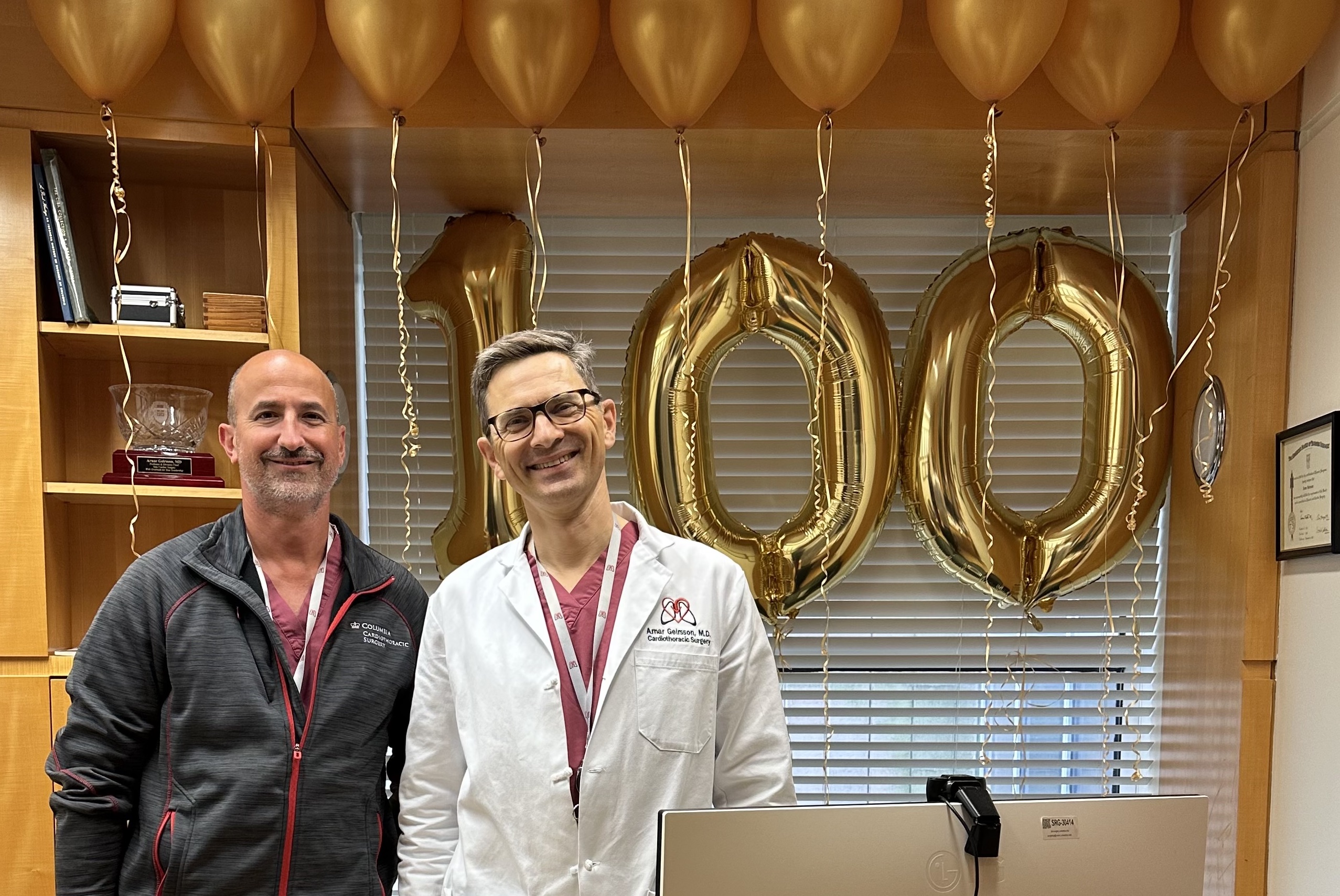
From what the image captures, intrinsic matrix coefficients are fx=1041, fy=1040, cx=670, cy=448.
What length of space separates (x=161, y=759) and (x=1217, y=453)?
210 centimetres

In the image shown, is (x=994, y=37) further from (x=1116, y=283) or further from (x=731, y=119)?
(x=1116, y=283)

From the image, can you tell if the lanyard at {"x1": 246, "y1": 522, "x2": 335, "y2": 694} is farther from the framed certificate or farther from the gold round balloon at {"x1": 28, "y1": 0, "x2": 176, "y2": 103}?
the framed certificate

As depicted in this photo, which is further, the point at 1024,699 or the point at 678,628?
the point at 1024,699

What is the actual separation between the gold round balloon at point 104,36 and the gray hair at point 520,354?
90cm

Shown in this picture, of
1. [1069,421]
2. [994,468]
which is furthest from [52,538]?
[1069,421]

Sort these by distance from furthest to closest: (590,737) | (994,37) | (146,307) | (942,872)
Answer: (146,307) → (994,37) → (590,737) → (942,872)

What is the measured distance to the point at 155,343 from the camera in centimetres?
210

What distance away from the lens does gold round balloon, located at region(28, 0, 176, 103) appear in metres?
1.84

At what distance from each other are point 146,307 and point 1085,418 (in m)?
1.98

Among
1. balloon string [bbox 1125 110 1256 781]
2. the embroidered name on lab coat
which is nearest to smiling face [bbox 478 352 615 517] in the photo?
the embroidered name on lab coat

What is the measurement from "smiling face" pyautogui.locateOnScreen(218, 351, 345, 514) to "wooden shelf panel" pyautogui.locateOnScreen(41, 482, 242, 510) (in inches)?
12.5

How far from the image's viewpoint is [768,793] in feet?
5.24

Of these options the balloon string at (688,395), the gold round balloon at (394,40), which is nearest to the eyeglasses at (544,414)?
the balloon string at (688,395)

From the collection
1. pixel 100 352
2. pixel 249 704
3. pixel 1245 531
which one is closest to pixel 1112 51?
pixel 1245 531
